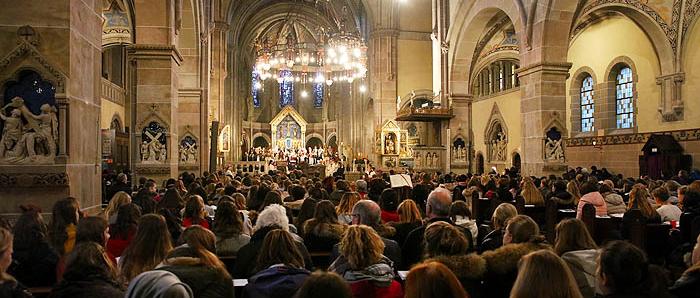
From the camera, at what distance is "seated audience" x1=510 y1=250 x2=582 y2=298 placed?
8.39 feet

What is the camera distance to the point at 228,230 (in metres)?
5.16

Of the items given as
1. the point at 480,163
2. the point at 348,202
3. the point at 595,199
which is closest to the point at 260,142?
the point at 480,163

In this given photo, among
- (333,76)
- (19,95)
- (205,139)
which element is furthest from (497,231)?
(333,76)

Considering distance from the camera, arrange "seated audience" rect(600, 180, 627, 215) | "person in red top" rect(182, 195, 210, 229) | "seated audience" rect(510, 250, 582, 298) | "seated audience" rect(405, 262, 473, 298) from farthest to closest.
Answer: "seated audience" rect(600, 180, 627, 215) < "person in red top" rect(182, 195, 210, 229) < "seated audience" rect(510, 250, 582, 298) < "seated audience" rect(405, 262, 473, 298)

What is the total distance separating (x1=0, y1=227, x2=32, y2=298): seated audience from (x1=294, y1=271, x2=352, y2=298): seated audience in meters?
1.53

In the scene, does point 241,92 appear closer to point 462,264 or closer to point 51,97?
point 51,97

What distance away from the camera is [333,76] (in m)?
25.4

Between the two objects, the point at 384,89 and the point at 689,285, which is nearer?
the point at 689,285

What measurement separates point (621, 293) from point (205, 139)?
650 inches

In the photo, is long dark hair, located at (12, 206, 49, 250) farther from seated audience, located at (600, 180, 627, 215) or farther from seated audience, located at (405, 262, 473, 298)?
seated audience, located at (600, 180, 627, 215)

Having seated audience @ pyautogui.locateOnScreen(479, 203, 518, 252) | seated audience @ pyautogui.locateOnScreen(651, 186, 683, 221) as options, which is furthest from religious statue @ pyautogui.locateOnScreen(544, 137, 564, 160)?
seated audience @ pyautogui.locateOnScreen(479, 203, 518, 252)

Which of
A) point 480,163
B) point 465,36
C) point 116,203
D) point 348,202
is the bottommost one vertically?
point 348,202

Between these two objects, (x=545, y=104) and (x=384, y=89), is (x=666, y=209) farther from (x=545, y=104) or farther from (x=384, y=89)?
(x=384, y=89)

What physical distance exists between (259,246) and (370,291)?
1301 mm
